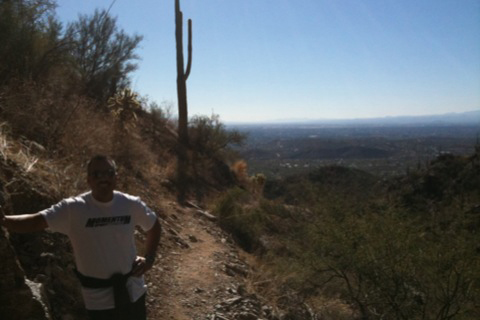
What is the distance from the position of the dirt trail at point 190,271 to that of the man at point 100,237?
2466 mm

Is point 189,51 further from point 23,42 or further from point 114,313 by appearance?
point 114,313

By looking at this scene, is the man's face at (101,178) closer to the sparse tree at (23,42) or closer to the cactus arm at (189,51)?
the sparse tree at (23,42)

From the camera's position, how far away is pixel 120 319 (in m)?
2.66

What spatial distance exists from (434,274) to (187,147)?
10.7m

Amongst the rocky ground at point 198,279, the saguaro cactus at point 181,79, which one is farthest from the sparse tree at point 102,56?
the rocky ground at point 198,279

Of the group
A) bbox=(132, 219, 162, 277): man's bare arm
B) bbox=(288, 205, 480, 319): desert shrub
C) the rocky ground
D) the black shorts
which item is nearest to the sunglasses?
bbox=(132, 219, 162, 277): man's bare arm

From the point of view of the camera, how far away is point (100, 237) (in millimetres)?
2600

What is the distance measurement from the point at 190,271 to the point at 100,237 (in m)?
4.21

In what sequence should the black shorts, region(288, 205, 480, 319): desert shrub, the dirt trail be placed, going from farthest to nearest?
region(288, 205, 480, 319): desert shrub < the dirt trail < the black shorts

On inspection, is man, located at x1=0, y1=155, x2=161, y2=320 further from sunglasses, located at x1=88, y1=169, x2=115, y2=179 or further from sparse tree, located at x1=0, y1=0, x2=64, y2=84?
sparse tree, located at x1=0, y1=0, x2=64, y2=84

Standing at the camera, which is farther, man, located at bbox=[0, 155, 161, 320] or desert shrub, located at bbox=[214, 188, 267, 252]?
desert shrub, located at bbox=[214, 188, 267, 252]

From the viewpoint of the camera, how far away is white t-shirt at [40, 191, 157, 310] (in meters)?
2.59

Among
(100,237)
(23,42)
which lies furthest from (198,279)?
(23,42)

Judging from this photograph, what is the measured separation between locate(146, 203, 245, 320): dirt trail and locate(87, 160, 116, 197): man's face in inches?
111
